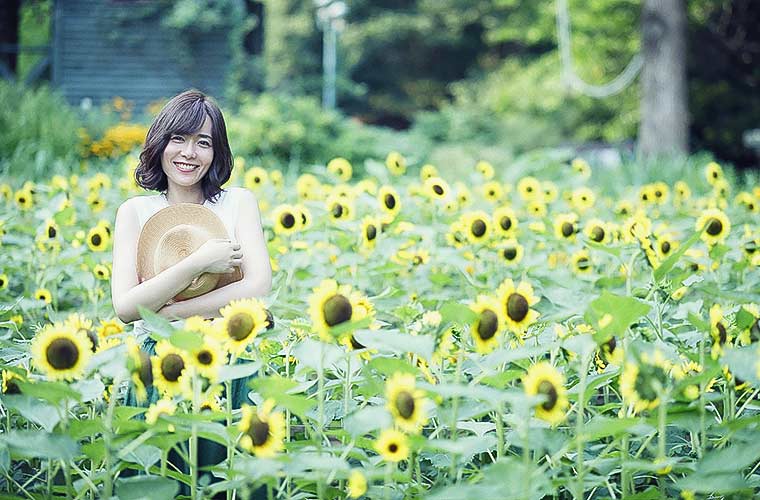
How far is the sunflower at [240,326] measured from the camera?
155 centimetres

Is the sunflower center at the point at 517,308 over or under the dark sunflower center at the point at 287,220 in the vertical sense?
over

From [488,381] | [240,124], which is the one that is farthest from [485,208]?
[240,124]

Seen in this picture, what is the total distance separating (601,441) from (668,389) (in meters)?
0.70

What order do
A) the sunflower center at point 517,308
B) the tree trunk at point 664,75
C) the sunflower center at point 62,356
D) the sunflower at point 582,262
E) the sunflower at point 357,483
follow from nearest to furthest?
1. the sunflower at point 357,483
2. the sunflower center at point 62,356
3. the sunflower center at point 517,308
4. the sunflower at point 582,262
5. the tree trunk at point 664,75


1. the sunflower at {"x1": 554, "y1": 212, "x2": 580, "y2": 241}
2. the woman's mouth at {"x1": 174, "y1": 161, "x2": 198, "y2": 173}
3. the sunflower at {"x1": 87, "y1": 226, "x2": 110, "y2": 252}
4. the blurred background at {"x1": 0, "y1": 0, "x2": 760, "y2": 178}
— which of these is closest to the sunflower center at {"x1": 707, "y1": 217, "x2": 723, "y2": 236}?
the sunflower at {"x1": 554, "y1": 212, "x2": 580, "y2": 241}

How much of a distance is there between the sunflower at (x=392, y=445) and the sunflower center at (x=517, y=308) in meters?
0.31

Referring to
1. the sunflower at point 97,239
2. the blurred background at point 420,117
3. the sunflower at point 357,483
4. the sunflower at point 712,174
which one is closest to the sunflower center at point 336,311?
the sunflower at point 357,483

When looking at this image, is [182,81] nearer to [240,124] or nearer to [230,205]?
[240,124]

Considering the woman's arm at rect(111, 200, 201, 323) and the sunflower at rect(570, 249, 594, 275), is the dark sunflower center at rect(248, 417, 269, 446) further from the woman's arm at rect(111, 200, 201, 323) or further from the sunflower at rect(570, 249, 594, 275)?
the sunflower at rect(570, 249, 594, 275)

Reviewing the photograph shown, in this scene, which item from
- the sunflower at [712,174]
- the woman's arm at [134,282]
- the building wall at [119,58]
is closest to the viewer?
the woman's arm at [134,282]

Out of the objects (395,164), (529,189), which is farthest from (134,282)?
(529,189)

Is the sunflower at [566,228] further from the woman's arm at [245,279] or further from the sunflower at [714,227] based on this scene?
the woman's arm at [245,279]

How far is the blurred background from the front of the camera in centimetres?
980

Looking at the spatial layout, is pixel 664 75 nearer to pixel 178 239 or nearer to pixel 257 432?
pixel 178 239
